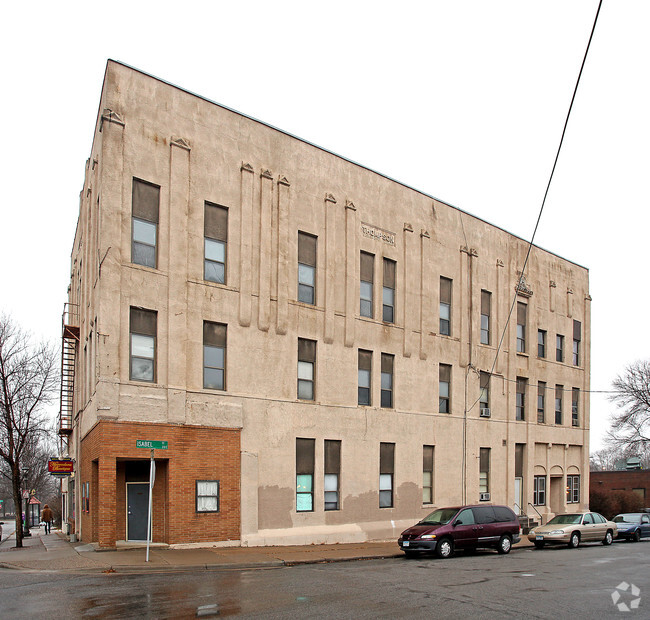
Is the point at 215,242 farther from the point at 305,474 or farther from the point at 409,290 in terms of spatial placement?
the point at 409,290

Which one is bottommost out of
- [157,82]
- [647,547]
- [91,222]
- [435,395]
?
[647,547]

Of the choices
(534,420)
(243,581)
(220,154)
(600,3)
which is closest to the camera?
(600,3)

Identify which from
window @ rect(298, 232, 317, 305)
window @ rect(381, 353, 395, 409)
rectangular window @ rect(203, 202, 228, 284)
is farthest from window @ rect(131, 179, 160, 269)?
window @ rect(381, 353, 395, 409)

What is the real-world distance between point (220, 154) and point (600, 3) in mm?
14289

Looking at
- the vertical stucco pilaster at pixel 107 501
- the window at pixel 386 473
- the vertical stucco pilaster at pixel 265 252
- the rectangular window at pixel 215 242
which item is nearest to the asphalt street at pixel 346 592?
the vertical stucco pilaster at pixel 107 501

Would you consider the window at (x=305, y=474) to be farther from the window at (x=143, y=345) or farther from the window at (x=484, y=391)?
the window at (x=484, y=391)

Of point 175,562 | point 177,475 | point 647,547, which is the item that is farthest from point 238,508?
point 647,547

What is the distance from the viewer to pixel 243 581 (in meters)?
15.5

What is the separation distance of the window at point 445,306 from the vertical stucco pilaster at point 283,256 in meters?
8.87

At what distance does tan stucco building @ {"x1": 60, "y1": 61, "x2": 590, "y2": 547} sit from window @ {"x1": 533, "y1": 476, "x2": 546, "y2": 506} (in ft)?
3.84

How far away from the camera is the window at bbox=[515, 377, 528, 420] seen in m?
35.5

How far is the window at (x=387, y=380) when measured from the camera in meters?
28.7

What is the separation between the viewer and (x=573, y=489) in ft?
128

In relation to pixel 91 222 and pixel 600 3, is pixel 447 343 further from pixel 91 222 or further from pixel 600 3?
pixel 600 3
